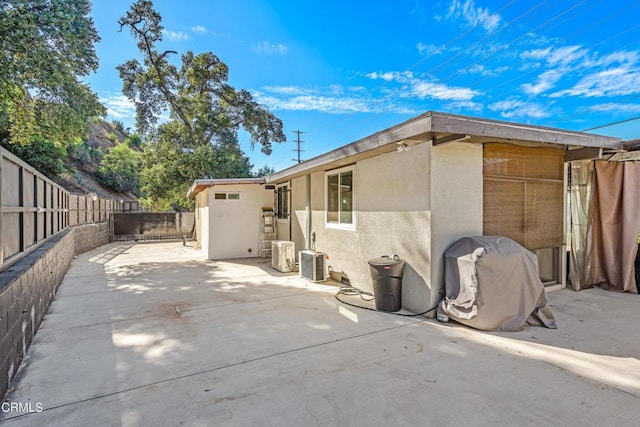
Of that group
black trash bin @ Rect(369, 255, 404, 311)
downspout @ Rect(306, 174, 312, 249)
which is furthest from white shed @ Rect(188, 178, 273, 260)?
black trash bin @ Rect(369, 255, 404, 311)

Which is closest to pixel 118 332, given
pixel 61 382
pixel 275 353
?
pixel 61 382

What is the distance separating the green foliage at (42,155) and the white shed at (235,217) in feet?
34.9

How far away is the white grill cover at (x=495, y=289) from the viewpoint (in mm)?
3699

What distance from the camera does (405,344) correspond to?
133 inches

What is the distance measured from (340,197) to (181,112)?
1488 centimetres

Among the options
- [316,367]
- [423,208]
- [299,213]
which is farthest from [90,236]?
[423,208]

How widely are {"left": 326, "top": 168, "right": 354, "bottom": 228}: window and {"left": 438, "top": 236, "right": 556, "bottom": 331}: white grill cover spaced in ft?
8.25

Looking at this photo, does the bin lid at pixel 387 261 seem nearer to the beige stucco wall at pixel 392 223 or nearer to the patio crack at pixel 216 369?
the beige stucco wall at pixel 392 223

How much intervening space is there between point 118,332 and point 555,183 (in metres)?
7.03

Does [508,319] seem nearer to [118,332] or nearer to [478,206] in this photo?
[478,206]

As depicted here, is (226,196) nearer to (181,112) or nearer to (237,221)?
(237,221)

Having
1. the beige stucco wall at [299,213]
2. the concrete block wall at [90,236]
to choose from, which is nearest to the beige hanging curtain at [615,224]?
the beige stucco wall at [299,213]

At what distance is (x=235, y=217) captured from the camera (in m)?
10.1

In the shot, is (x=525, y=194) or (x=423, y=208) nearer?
(x=423, y=208)
